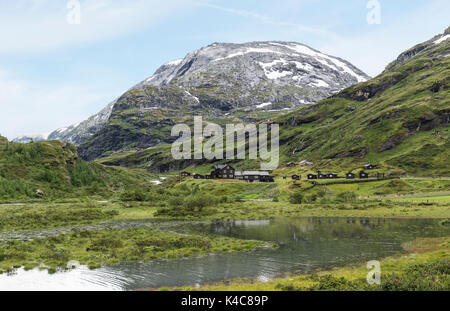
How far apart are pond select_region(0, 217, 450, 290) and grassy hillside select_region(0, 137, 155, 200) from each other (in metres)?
101

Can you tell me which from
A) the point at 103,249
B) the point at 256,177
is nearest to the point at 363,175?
the point at 256,177

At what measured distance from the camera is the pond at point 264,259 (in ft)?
118

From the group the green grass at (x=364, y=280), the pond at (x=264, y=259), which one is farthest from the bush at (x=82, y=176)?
the green grass at (x=364, y=280)

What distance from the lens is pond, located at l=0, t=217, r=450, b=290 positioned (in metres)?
36.1

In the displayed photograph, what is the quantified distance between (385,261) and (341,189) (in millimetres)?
102611

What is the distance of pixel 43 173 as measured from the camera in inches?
6353

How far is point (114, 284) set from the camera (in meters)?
34.9

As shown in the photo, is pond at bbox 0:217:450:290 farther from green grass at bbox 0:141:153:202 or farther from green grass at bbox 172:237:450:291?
green grass at bbox 0:141:153:202

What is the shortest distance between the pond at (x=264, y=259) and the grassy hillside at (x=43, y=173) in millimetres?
101204

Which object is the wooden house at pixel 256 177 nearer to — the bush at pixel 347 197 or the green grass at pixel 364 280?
the bush at pixel 347 197

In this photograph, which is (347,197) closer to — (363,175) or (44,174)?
(363,175)

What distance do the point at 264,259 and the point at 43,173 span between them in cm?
14918

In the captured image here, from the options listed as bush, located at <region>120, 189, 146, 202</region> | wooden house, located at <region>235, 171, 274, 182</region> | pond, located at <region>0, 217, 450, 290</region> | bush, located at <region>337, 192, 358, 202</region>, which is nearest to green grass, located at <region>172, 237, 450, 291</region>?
pond, located at <region>0, 217, 450, 290</region>
